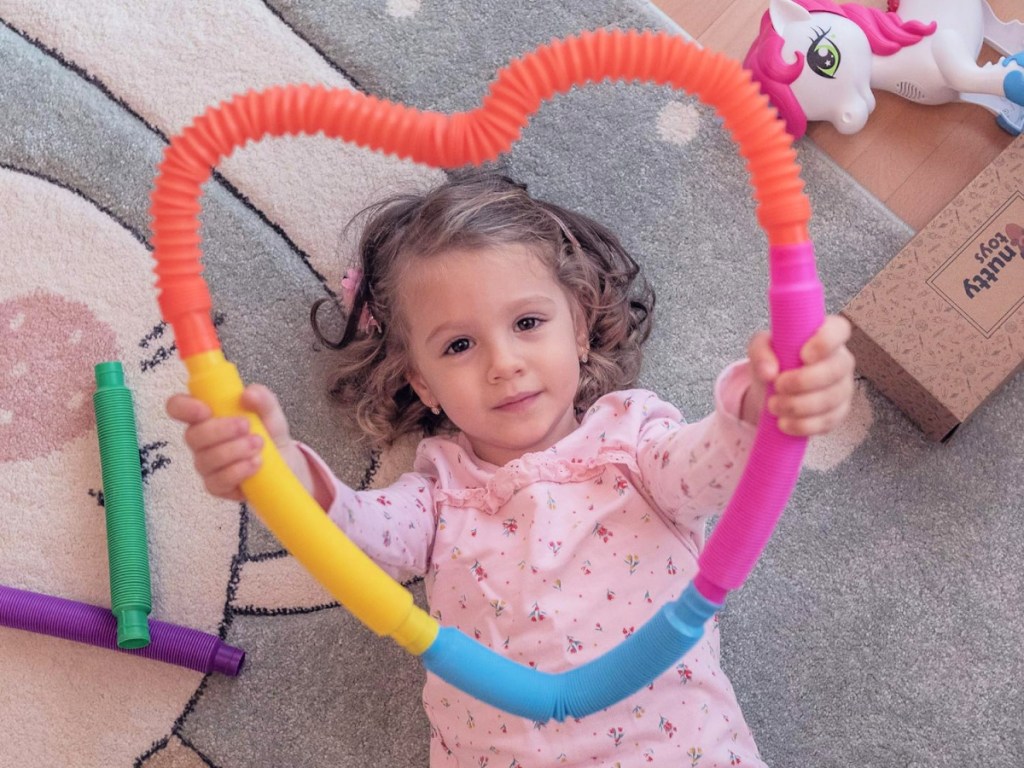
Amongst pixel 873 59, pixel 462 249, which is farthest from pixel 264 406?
pixel 873 59

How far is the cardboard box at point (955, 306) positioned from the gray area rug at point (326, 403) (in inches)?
3.0

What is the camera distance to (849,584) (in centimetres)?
105

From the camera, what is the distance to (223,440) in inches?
26.1

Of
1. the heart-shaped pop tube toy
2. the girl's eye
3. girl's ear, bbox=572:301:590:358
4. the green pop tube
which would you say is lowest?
the green pop tube

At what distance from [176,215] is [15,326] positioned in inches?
21.2

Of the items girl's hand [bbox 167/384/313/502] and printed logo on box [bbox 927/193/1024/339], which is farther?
printed logo on box [bbox 927/193/1024/339]

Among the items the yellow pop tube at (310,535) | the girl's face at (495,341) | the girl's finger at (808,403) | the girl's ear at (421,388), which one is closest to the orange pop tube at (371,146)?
the yellow pop tube at (310,535)

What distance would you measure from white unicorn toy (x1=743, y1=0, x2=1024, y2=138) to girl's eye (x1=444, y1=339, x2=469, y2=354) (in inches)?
A: 19.5

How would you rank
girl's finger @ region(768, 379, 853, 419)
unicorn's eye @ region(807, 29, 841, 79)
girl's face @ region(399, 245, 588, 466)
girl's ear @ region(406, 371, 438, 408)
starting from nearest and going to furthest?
girl's finger @ region(768, 379, 853, 419)
girl's face @ region(399, 245, 588, 466)
girl's ear @ region(406, 371, 438, 408)
unicorn's eye @ region(807, 29, 841, 79)

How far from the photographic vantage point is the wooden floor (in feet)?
3.76

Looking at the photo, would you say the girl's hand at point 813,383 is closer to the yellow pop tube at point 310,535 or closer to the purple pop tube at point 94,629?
the yellow pop tube at point 310,535

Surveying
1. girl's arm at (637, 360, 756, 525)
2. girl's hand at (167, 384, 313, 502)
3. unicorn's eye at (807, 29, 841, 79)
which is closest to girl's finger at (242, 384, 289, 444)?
girl's hand at (167, 384, 313, 502)

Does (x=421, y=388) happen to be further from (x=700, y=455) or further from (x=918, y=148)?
(x=918, y=148)

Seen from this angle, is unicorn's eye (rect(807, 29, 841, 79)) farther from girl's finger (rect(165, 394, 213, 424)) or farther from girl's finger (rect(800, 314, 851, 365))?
girl's finger (rect(165, 394, 213, 424))
